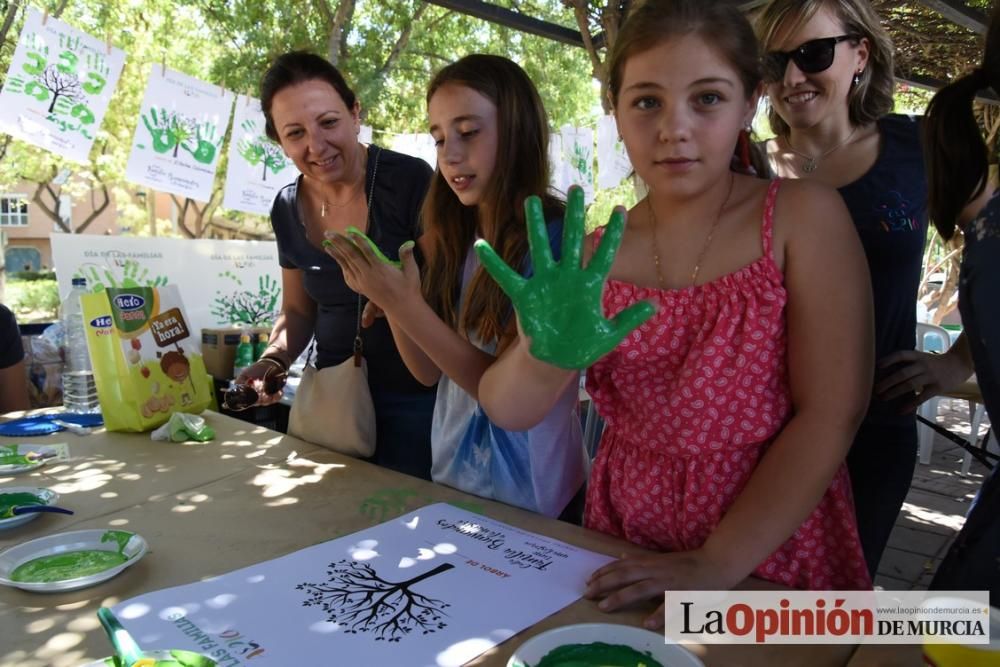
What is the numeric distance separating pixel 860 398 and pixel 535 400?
0.53 meters

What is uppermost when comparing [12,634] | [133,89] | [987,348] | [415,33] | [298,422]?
[415,33]

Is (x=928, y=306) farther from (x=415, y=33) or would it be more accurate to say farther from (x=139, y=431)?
(x=139, y=431)

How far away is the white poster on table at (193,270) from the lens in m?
4.14

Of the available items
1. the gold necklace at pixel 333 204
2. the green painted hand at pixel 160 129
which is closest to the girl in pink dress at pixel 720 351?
the gold necklace at pixel 333 204

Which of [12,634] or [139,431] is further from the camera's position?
[139,431]

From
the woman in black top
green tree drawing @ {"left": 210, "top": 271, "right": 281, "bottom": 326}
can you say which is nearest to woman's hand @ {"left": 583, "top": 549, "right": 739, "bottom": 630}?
the woman in black top

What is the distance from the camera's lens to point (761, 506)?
1093 millimetres

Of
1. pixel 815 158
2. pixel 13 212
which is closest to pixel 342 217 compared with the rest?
pixel 815 158

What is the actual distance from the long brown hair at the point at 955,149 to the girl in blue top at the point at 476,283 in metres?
0.71

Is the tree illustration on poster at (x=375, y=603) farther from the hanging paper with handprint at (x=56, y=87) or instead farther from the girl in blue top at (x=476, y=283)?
the hanging paper with handprint at (x=56, y=87)

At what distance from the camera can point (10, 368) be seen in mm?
2689

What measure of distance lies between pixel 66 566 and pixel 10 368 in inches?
75.5

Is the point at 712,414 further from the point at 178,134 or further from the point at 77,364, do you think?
the point at 178,134

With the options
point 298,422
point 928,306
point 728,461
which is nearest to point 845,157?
point 728,461
